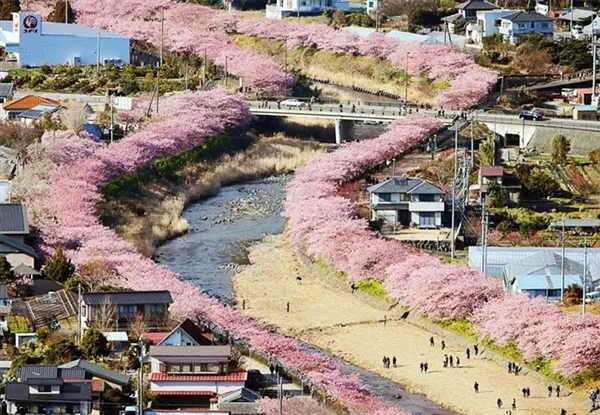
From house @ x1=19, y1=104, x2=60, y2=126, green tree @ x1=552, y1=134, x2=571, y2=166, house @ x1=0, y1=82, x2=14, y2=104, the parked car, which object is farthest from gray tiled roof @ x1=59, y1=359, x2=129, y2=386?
house @ x1=0, y1=82, x2=14, y2=104

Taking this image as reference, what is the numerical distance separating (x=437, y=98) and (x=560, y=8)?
16.3m

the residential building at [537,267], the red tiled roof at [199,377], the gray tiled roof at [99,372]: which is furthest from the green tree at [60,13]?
the gray tiled roof at [99,372]

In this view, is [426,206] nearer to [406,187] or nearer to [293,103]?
[406,187]

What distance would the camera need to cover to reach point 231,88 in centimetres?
7769

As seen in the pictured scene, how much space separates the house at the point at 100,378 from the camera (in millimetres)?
39094

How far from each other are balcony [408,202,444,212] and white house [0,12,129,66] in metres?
26.5

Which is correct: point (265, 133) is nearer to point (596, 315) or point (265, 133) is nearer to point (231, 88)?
point (231, 88)

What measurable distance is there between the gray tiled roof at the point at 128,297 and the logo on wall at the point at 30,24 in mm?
35207

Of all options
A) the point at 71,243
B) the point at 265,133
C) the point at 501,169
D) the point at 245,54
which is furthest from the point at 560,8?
the point at 71,243

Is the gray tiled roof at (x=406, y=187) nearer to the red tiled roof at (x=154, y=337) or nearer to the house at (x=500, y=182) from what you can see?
the house at (x=500, y=182)

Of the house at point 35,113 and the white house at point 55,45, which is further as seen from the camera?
the white house at point 55,45

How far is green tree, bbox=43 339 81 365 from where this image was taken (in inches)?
1612

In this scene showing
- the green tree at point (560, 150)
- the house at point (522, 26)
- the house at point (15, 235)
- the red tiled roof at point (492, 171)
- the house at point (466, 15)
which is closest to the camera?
the house at point (15, 235)

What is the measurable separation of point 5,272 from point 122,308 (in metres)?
3.84
